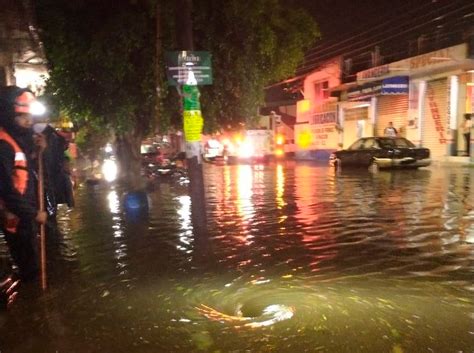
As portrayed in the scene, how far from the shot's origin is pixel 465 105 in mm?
22953

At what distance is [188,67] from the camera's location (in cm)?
766

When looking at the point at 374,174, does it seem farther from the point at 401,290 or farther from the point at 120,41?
the point at 401,290

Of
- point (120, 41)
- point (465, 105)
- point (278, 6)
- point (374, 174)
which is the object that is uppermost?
point (278, 6)

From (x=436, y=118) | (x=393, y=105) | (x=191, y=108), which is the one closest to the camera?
(x=191, y=108)

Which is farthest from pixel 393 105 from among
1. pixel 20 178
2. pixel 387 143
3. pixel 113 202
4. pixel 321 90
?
pixel 20 178

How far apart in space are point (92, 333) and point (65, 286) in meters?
1.50

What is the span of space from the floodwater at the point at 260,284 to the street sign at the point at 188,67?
2433mm

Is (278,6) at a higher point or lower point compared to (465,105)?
higher

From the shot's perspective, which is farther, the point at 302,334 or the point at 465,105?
the point at 465,105

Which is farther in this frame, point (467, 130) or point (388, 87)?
point (388, 87)

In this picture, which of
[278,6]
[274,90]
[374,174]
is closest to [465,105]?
[374,174]

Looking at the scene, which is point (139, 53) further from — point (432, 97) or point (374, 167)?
point (432, 97)

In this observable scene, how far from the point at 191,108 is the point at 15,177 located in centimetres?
346

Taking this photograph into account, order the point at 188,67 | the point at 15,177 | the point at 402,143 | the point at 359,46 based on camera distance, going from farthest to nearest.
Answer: the point at 359,46
the point at 402,143
the point at 188,67
the point at 15,177
